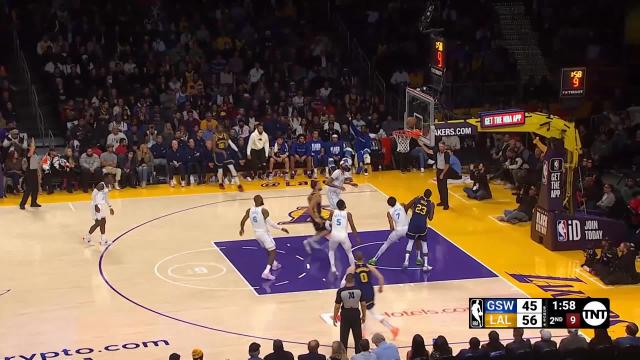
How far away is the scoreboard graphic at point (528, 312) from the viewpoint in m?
15.0

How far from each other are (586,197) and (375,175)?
785 centimetres

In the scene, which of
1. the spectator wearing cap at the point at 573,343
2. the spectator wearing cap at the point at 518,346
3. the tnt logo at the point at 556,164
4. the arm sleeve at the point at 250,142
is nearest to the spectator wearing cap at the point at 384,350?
the spectator wearing cap at the point at 518,346

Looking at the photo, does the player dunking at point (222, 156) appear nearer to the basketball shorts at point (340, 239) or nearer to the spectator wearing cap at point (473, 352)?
the basketball shorts at point (340, 239)

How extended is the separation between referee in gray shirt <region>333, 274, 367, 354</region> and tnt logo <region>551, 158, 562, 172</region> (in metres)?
8.12

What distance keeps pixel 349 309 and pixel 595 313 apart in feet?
13.1

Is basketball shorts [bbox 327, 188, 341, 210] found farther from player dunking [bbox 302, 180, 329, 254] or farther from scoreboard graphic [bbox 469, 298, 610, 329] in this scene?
scoreboard graphic [bbox 469, 298, 610, 329]

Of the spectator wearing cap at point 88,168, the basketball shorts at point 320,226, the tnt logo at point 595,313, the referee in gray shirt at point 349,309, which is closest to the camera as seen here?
the tnt logo at point 595,313

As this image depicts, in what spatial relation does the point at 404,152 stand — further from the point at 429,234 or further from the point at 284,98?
the point at 429,234

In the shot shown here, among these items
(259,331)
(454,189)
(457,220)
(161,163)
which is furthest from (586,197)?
(161,163)

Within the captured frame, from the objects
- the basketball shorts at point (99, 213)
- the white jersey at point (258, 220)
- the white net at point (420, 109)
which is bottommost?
the basketball shorts at point (99, 213)

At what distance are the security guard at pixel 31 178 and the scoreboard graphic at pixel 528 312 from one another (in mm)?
15603

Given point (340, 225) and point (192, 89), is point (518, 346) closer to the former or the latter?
point (340, 225)

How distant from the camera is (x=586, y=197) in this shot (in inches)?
1035

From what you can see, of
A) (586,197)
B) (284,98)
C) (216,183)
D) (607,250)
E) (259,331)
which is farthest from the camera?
(284,98)
